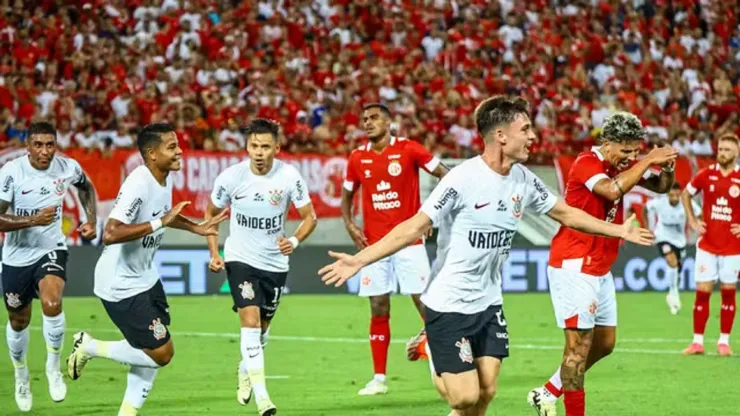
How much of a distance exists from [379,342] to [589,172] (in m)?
3.57

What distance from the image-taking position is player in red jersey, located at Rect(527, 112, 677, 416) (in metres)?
9.34

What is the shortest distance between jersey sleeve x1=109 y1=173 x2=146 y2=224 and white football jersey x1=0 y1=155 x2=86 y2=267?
7.37ft

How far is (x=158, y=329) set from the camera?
9.44m

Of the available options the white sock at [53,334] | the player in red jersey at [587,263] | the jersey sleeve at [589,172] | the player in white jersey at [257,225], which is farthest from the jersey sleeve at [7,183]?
the jersey sleeve at [589,172]

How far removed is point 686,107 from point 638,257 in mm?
7101

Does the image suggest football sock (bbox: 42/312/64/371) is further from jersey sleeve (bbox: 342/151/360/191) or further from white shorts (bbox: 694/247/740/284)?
white shorts (bbox: 694/247/740/284)

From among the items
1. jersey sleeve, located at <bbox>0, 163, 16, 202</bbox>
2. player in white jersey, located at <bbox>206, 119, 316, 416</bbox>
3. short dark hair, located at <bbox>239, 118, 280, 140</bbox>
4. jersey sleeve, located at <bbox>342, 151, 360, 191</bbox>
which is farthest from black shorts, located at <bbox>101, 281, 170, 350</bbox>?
jersey sleeve, located at <bbox>342, 151, 360, 191</bbox>

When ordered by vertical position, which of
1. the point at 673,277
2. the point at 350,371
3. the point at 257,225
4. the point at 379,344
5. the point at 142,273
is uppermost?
the point at 257,225

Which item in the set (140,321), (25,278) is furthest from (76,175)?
(140,321)

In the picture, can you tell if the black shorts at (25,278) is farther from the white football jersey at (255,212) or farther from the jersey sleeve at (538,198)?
the jersey sleeve at (538,198)

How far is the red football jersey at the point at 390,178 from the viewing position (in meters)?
12.8

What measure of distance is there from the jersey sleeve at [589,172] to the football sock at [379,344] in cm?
334

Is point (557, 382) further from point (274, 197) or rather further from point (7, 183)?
point (7, 183)

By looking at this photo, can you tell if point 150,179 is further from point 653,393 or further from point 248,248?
point 653,393
